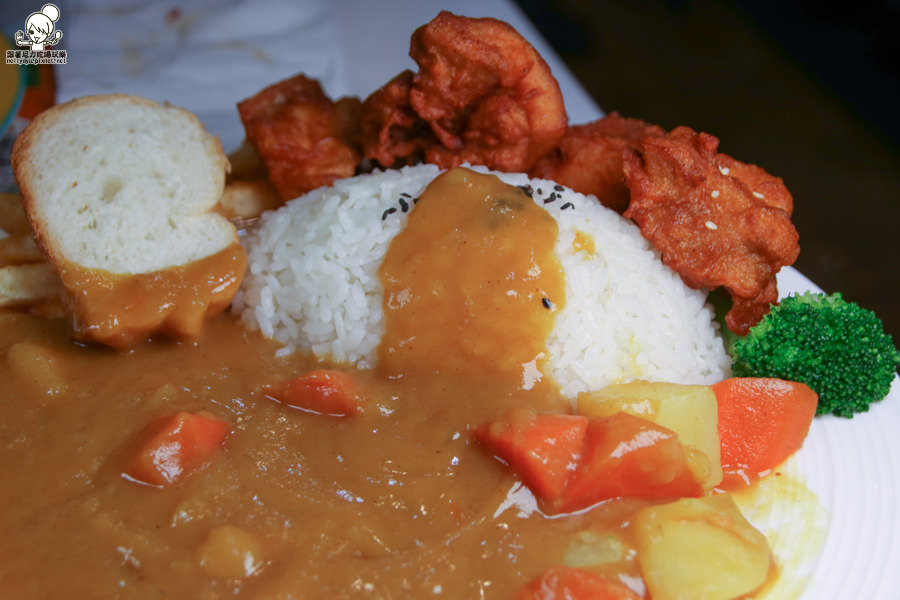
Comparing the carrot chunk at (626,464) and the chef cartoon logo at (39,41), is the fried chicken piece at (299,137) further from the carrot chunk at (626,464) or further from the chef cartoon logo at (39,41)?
the carrot chunk at (626,464)

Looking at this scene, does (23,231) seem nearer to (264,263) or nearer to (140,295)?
(140,295)

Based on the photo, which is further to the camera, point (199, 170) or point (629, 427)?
point (199, 170)

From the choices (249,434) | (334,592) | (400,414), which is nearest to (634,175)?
(400,414)

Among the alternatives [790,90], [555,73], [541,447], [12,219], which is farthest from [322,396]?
[790,90]

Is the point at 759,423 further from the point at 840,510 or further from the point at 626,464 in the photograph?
the point at 626,464

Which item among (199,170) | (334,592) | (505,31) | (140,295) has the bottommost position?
(334,592)

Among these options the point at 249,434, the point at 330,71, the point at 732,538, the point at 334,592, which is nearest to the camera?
the point at 334,592

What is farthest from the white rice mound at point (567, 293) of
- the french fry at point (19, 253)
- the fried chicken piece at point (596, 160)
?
the french fry at point (19, 253)
